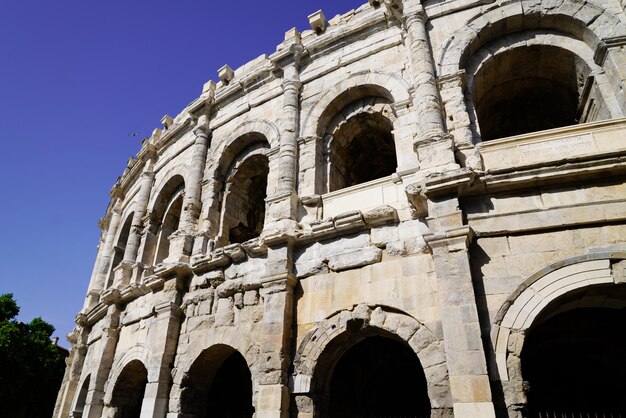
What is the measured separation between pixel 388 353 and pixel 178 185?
7.36 meters

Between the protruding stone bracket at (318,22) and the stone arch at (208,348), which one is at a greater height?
the protruding stone bracket at (318,22)

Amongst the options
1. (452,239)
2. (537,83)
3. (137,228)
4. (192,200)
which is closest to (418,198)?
(452,239)

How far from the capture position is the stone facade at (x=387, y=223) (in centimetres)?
504

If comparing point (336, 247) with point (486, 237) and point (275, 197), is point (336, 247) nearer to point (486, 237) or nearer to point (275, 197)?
point (275, 197)

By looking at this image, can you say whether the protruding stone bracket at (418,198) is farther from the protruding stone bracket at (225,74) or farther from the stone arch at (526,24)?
the protruding stone bracket at (225,74)

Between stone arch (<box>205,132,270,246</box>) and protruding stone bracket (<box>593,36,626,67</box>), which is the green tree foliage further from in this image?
protruding stone bracket (<box>593,36,626,67</box>)

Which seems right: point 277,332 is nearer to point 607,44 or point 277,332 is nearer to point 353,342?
point 353,342

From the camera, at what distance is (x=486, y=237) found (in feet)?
17.8

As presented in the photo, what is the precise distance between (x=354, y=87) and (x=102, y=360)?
8049mm

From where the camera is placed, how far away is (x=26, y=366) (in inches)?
674

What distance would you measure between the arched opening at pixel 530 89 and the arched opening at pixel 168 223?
309 inches

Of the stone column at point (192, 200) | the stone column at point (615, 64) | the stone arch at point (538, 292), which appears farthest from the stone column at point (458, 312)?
the stone column at point (192, 200)

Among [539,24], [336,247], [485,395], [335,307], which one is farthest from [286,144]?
[485,395]

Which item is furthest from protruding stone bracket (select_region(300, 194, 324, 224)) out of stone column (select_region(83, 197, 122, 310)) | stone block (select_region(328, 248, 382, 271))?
stone column (select_region(83, 197, 122, 310))
